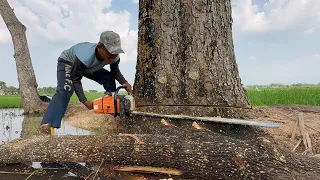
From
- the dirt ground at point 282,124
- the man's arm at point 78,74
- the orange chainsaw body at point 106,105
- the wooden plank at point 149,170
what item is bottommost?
the wooden plank at point 149,170

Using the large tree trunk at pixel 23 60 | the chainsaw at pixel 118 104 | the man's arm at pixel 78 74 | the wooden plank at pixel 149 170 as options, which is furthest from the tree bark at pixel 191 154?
the large tree trunk at pixel 23 60

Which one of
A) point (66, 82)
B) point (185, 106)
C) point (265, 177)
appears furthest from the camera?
point (66, 82)

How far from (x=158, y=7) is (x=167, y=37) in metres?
0.42

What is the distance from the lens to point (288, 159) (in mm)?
2480

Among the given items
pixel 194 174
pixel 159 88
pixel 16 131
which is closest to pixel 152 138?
pixel 194 174

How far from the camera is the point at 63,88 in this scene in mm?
4816

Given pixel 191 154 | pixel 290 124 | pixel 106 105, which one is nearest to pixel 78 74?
pixel 106 105

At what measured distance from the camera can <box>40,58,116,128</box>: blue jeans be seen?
4766 millimetres

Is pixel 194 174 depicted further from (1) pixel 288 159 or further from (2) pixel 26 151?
A: (2) pixel 26 151

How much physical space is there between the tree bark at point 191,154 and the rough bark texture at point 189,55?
963 millimetres

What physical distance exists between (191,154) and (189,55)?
5.36ft

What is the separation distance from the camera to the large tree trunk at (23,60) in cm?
951

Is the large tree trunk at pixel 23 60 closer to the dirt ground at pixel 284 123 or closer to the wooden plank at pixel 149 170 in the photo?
the dirt ground at pixel 284 123

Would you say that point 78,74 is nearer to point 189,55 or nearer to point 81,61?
point 81,61
